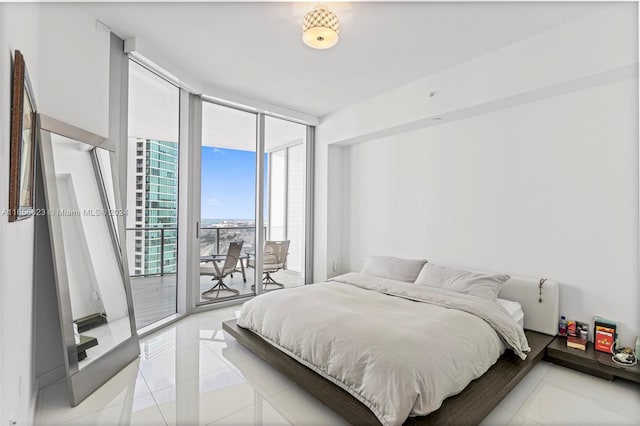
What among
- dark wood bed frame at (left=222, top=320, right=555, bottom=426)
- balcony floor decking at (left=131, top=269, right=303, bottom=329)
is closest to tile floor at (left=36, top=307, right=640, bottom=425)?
dark wood bed frame at (left=222, top=320, right=555, bottom=426)

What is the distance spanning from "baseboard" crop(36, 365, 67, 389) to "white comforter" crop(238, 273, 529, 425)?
54.9 inches

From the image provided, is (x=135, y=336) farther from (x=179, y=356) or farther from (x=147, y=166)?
(x=147, y=166)

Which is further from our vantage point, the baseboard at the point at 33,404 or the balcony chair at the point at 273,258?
the balcony chair at the point at 273,258

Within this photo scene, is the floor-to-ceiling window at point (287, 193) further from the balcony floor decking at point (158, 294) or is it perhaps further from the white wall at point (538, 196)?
the white wall at point (538, 196)

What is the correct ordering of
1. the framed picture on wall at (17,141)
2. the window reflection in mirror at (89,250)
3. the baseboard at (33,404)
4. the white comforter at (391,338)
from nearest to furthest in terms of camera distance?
1. the framed picture on wall at (17,141)
2. the white comforter at (391,338)
3. the baseboard at (33,404)
4. the window reflection in mirror at (89,250)

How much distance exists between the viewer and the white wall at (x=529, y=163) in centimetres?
265

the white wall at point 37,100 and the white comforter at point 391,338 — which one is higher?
the white wall at point 37,100

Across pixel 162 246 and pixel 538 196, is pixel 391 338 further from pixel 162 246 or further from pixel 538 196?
pixel 162 246

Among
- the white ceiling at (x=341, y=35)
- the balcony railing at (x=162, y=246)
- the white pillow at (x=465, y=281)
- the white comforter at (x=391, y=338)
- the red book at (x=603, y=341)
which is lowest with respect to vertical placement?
the red book at (x=603, y=341)

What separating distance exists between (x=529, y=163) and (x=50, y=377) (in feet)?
15.2

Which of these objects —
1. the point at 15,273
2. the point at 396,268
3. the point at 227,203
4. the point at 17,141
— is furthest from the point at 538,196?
the point at 15,273

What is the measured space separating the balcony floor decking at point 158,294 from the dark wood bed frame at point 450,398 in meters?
1.66

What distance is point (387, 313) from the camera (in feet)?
8.43

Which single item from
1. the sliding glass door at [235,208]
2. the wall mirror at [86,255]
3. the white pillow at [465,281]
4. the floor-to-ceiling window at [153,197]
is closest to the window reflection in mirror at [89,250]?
the wall mirror at [86,255]
